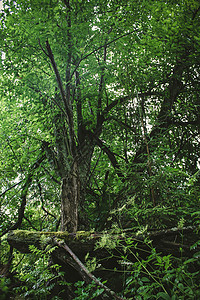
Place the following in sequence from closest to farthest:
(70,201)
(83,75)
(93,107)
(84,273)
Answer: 1. (84,273)
2. (70,201)
3. (83,75)
4. (93,107)

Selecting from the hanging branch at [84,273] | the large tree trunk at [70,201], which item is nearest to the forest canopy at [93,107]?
the large tree trunk at [70,201]

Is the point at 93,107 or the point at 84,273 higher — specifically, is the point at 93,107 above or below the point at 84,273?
above

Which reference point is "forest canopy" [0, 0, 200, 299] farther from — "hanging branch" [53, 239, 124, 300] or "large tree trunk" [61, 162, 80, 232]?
"hanging branch" [53, 239, 124, 300]

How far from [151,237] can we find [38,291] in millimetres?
1192

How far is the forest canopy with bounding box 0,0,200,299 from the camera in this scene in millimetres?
2676

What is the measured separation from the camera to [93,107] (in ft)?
15.6

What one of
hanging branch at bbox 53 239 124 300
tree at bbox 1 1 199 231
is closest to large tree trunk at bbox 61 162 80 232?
tree at bbox 1 1 199 231

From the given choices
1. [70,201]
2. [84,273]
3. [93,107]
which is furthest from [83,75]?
[84,273]

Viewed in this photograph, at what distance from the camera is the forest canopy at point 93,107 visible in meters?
2.68

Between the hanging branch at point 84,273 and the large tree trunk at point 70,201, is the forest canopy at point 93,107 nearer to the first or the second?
the large tree trunk at point 70,201

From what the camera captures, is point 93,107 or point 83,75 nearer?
point 83,75

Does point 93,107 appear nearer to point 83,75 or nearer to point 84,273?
point 83,75

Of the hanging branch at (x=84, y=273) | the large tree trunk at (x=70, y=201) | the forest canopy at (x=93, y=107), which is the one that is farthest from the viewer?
the large tree trunk at (x=70, y=201)

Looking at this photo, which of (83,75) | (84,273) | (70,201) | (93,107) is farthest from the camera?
(93,107)
